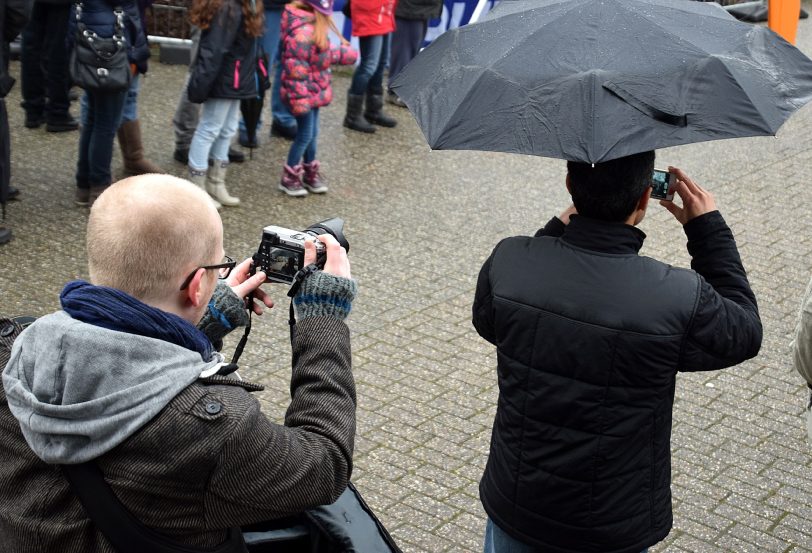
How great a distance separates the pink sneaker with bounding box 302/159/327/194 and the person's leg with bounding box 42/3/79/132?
205 cm

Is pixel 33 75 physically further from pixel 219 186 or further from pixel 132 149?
pixel 219 186

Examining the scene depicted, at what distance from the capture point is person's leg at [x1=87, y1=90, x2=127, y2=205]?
725cm

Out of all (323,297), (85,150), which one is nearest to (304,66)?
(85,150)

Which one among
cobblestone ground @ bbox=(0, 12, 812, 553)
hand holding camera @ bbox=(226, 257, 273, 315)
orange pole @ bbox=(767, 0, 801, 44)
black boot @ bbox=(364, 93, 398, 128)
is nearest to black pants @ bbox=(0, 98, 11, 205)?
cobblestone ground @ bbox=(0, 12, 812, 553)

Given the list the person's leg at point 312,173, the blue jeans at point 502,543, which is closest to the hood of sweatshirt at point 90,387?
the blue jeans at point 502,543

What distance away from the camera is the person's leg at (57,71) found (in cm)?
859

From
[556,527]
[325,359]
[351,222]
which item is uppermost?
[325,359]

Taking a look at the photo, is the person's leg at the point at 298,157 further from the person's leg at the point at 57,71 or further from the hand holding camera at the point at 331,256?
the hand holding camera at the point at 331,256

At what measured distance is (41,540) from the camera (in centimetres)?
215

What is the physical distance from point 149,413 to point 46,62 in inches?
288

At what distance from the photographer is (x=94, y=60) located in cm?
696

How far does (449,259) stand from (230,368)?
5038 mm

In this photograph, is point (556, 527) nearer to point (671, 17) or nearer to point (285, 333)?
point (671, 17)

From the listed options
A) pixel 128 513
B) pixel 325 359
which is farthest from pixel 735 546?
pixel 128 513
